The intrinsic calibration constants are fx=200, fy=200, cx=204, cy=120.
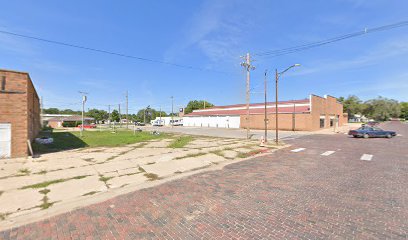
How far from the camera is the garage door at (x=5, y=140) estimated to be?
1206 cm

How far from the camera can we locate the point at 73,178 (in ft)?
27.1

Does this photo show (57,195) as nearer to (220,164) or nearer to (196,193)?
(196,193)

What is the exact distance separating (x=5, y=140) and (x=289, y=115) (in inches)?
1582

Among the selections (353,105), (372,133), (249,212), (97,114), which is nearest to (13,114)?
(249,212)

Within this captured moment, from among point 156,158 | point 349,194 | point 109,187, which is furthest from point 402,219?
point 156,158

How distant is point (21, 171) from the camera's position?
924 cm

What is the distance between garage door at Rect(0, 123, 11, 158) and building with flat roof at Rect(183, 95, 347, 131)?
1034 inches

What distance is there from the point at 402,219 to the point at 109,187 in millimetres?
8465

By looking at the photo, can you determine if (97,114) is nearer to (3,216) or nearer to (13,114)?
(13,114)

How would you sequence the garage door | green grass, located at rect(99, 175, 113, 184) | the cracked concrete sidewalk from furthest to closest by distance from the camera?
the garage door → green grass, located at rect(99, 175, 113, 184) → the cracked concrete sidewalk

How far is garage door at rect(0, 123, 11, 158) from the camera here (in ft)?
39.6

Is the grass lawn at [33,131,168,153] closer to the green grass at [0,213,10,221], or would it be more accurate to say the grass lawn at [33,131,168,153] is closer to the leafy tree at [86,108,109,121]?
the green grass at [0,213,10,221]

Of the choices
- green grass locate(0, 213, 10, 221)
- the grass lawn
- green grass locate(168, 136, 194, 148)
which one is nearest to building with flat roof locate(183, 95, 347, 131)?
green grass locate(168, 136, 194, 148)

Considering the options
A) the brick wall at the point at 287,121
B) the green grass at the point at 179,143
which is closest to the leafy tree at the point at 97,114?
the brick wall at the point at 287,121
